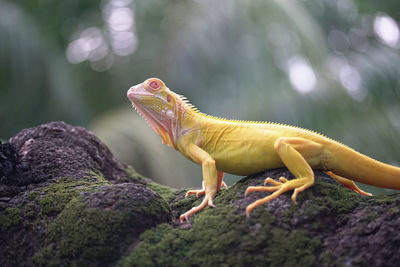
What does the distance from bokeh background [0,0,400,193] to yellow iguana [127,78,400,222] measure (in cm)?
389

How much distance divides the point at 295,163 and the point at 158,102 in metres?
1.90

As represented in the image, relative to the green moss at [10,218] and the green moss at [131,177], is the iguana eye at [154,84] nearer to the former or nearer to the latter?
the green moss at [131,177]

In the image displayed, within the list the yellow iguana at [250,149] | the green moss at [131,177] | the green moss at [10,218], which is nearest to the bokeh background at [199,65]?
the green moss at [131,177]

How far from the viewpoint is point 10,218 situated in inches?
167

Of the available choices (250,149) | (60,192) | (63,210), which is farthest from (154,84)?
(63,210)

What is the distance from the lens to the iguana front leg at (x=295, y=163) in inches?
157

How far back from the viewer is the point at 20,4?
11.0m

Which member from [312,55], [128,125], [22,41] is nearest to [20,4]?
[22,41]

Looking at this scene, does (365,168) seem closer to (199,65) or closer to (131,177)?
(131,177)

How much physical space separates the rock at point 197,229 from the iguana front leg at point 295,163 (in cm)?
7

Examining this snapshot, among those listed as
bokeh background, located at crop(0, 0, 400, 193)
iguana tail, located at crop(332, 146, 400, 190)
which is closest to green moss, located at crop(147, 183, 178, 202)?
iguana tail, located at crop(332, 146, 400, 190)

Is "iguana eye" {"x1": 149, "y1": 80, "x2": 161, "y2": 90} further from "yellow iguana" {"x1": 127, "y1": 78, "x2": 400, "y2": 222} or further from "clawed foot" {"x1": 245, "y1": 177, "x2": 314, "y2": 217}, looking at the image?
"clawed foot" {"x1": 245, "y1": 177, "x2": 314, "y2": 217}

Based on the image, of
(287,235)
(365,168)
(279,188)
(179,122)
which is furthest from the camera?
(179,122)

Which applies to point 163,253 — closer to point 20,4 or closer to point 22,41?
point 22,41
